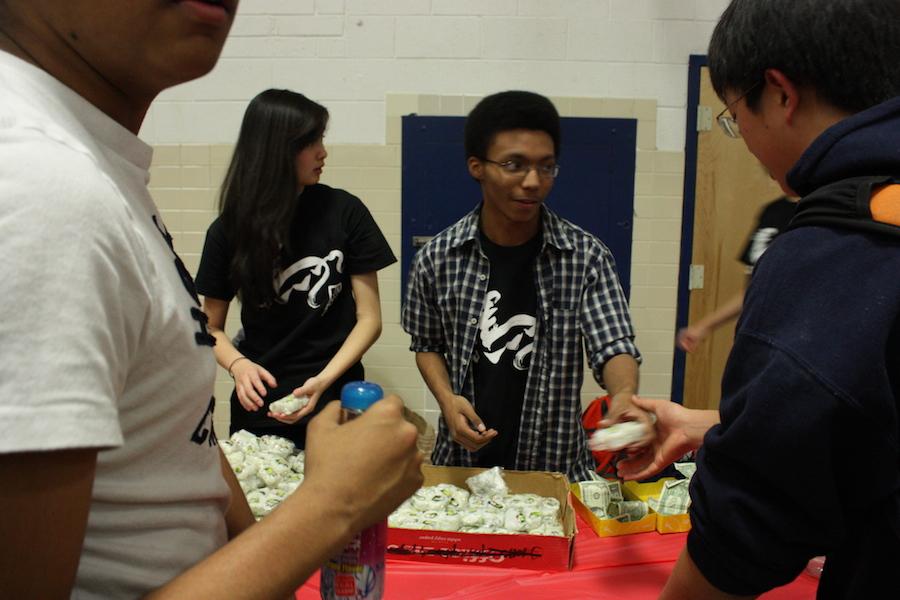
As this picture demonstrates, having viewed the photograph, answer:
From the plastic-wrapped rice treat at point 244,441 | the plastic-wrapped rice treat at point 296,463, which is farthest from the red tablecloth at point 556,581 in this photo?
the plastic-wrapped rice treat at point 244,441

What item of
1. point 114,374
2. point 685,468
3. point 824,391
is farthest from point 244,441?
point 824,391

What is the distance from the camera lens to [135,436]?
55 cm

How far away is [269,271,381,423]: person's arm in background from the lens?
1.99 meters

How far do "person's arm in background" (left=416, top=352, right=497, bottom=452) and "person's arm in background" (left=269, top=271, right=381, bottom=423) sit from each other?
0.29 m

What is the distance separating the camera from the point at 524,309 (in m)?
1.99

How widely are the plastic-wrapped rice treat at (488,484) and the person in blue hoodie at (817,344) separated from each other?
0.64m

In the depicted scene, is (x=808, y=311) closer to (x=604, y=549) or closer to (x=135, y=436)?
(x=135, y=436)

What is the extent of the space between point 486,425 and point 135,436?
1517mm

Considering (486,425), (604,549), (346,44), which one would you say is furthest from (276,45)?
(604,549)

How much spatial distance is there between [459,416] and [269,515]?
1263 mm

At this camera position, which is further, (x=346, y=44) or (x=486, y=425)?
(x=346, y=44)

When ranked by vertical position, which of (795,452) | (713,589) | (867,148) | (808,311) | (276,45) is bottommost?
(713,589)

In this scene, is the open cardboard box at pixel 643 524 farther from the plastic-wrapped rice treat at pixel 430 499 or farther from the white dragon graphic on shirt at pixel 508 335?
the white dragon graphic on shirt at pixel 508 335

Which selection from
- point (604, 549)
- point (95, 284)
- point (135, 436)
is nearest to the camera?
point (95, 284)
